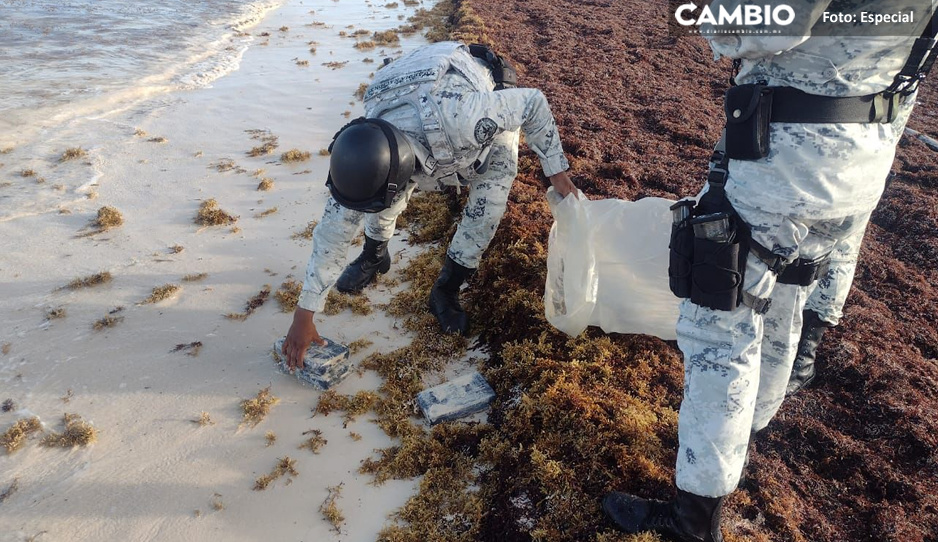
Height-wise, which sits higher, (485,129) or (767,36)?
(767,36)

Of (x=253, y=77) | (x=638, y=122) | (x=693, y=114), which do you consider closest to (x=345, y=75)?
(x=253, y=77)

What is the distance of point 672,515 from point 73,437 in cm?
223

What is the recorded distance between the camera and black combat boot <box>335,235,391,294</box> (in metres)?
3.06

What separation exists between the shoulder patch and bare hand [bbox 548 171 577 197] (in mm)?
394

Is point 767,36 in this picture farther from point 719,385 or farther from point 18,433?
point 18,433

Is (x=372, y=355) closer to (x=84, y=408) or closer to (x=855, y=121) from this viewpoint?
(x=84, y=408)

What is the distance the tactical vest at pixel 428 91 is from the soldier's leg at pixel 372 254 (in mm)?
556

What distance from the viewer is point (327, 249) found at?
2.25 meters

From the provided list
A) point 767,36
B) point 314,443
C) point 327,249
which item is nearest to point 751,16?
point 767,36

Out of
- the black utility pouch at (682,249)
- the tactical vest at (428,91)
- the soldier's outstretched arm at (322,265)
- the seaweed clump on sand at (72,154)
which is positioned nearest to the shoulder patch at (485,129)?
the tactical vest at (428,91)

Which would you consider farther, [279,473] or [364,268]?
[364,268]

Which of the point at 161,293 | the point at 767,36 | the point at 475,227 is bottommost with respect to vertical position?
the point at 161,293

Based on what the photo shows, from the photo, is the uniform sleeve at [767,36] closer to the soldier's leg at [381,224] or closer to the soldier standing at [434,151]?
the soldier standing at [434,151]

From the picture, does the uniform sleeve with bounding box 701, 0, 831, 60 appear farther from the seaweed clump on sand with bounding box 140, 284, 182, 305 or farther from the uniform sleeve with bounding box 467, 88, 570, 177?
the seaweed clump on sand with bounding box 140, 284, 182, 305
